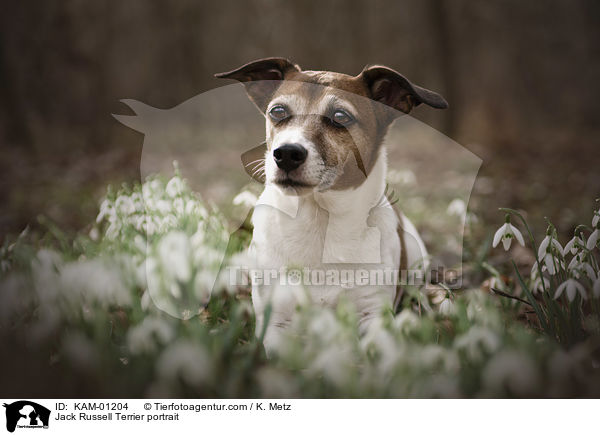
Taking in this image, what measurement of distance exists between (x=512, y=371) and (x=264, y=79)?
2.17 m

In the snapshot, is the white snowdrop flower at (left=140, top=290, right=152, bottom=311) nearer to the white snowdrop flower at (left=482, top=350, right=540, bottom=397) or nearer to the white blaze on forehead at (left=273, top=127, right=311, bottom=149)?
the white blaze on forehead at (left=273, top=127, right=311, bottom=149)

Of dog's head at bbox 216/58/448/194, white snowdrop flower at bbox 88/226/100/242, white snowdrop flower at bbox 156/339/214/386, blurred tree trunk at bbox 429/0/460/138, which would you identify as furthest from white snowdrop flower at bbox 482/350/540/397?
blurred tree trunk at bbox 429/0/460/138

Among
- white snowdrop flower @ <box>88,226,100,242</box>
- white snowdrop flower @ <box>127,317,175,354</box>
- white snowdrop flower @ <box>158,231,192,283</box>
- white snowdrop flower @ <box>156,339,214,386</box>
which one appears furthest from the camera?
white snowdrop flower @ <box>88,226,100,242</box>

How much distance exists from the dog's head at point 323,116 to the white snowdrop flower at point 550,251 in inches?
35.5

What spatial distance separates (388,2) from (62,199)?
20.4 feet

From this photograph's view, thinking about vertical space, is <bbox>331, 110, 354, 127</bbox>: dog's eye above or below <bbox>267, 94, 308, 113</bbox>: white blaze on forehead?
below

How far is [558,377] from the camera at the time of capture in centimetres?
183

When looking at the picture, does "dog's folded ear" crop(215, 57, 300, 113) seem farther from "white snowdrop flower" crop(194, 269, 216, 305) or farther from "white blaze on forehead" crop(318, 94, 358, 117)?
"white snowdrop flower" crop(194, 269, 216, 305)

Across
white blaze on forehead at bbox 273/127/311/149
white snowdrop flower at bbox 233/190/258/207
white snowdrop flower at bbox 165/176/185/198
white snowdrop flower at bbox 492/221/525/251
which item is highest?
white blaze on forehead at bbox 273/127/311/149

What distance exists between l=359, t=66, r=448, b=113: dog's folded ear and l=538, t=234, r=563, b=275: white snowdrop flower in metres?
0.96

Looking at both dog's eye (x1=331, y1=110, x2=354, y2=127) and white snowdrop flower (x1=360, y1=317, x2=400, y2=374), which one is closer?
white snowdrop flower (x1=360, y1=317, x2=400, y2=374)

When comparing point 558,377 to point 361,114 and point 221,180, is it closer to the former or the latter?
point 361,114

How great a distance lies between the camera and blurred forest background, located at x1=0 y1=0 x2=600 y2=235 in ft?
15.3
